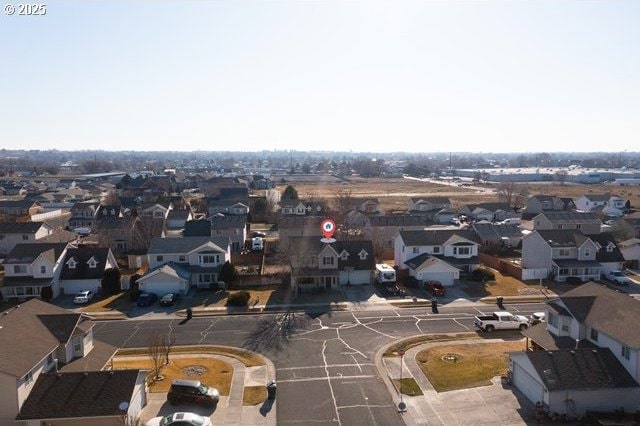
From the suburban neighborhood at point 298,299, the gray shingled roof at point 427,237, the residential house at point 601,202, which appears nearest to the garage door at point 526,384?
the suburban neighborhood at point 298,299

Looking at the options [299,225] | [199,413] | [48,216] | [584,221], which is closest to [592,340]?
[199,413]

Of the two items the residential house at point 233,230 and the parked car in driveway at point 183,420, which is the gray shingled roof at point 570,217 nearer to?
the residential house at point 233,230

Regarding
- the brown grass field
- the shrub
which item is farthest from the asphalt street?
the brown grass field

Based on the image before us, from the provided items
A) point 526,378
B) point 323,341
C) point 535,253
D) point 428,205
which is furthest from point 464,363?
point 428,205

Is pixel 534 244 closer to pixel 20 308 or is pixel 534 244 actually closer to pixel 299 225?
pixel 299 225

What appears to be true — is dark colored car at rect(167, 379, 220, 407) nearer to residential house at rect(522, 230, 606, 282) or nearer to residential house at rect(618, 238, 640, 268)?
residential house at rect(522, 230, 606, 282)
